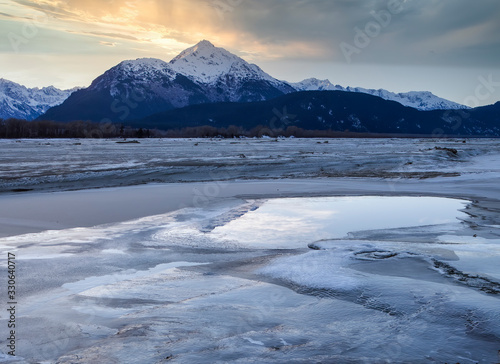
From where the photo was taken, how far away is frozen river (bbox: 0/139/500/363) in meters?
4.47

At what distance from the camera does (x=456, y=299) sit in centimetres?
562

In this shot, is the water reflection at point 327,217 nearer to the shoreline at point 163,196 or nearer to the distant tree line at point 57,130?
the shoreline at point 163,196

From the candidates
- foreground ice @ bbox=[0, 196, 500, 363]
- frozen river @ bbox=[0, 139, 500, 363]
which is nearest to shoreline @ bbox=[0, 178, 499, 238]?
frozen river @ bbox=[0, 139, 500, 363]

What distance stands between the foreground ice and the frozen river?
0.02 m

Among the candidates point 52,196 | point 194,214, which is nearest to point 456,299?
point 194,214

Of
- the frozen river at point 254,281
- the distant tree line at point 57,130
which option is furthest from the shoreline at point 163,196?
the distant tree line at point 57,130

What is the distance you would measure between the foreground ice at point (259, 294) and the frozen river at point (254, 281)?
0.02m

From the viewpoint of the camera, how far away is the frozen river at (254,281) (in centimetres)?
447

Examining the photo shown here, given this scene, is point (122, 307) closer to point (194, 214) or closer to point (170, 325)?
point (170, 325)

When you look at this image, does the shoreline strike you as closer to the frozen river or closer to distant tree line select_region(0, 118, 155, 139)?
the frozen river

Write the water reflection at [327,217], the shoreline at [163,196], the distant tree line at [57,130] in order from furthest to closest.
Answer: the distant tree line at [57,130], the shoreline at [163,196], the water reflection at [327,217]

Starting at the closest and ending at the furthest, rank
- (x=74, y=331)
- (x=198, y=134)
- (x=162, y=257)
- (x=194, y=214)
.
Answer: (x=74, y=331), (x=162, y=257), (x=194, y=214), (x=198, y=134)

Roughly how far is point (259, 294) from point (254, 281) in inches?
23.4

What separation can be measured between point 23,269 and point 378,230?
7.65m
